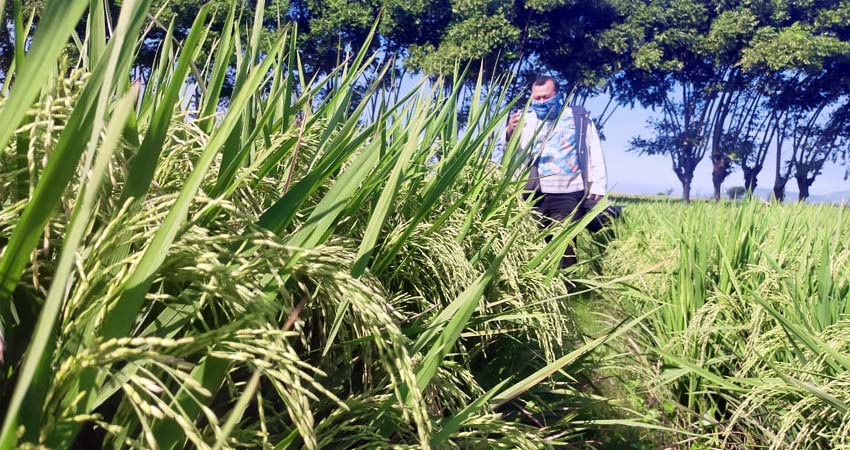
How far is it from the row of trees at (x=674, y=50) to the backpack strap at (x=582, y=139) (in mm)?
12464

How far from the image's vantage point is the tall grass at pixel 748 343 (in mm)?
1622

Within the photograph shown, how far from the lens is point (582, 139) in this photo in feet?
13.6

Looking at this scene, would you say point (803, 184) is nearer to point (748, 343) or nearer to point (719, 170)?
point (719, 170)

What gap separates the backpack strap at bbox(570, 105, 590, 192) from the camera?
4.11 m

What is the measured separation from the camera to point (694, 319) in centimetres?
214

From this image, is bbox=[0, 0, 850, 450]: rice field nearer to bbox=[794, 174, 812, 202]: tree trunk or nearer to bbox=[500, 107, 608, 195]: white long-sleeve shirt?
bbox=[500, 107, 608, 195]: white long-sleeve shirt

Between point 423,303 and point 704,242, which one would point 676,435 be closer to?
point 704,242

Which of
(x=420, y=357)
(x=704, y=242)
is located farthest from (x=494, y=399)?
(x=704, y=242)


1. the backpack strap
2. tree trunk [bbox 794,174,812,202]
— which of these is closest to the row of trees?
tree trunk [bbox 794,174,812,202]

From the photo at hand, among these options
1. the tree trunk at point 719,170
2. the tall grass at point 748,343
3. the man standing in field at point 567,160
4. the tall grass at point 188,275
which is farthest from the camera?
the tree trunk at point 719,170

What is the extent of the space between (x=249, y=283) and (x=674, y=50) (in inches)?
983

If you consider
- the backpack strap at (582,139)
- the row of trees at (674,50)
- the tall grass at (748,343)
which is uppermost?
the row of trees at (674,50)

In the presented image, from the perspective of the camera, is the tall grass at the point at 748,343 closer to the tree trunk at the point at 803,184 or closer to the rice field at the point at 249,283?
the rice field at the point at 249,283

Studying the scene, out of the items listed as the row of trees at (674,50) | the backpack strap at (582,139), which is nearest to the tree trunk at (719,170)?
the row of trees at (674,50)
